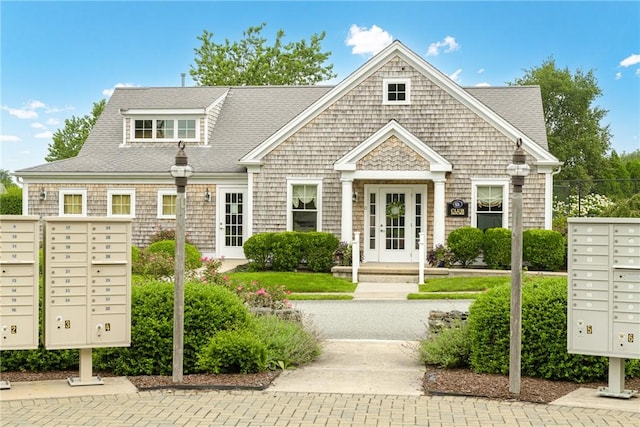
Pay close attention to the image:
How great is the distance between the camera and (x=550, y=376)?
793 centimetres

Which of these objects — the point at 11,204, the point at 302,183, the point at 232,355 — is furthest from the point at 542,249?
the point at 11,204

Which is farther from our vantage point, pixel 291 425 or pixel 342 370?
pixel 342 370

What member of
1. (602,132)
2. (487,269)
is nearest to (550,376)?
(487,269)

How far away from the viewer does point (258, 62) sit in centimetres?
4622

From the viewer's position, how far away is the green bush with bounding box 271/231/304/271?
67.7ft

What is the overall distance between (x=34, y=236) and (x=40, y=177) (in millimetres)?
17637

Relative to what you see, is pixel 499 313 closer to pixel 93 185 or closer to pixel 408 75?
pixel 408 75

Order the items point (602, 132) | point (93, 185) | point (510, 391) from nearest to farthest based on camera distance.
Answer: point (510, 391) < point (93, 185) < point (602, 132)

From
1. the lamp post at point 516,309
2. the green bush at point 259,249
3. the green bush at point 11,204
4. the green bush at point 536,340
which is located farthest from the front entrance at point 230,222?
the lamp post at point 516,309

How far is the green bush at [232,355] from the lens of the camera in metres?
7.99

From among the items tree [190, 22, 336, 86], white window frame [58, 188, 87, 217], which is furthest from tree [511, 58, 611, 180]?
white window frame [58, 188, 87, 217]

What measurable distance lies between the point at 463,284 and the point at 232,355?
34.6 feet

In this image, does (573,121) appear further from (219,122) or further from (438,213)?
(438,213)

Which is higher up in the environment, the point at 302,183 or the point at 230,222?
the point at 302,183
